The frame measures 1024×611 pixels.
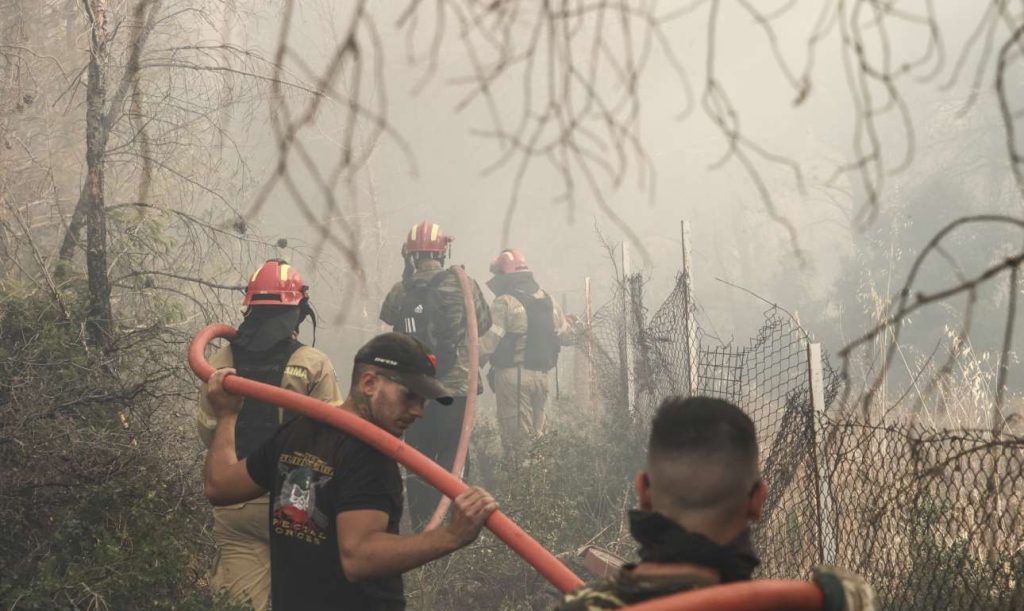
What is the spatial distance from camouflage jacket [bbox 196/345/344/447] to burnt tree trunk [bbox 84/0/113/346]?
2.43 m

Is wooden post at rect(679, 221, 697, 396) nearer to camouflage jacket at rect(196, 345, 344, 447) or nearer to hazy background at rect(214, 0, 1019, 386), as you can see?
camouflage jacket at rect(196, 345, 344, 447)

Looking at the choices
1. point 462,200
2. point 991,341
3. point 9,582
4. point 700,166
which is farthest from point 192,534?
point 462,200

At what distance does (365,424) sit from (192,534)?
104 inches

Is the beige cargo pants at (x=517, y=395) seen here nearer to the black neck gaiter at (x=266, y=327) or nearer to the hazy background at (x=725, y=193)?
the black neck gaiter at (x=266, y=327)

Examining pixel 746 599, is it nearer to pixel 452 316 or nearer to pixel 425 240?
pixel 452 316

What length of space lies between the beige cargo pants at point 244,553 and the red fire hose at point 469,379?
2.33 metres

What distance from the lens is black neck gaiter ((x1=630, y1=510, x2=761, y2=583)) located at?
167 cm

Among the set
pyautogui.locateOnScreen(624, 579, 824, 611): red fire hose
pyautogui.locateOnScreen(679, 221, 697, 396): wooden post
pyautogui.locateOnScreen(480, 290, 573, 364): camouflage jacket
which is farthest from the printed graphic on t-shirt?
pyautogui.locateOnScreen(480, 290, 573, 364): camouflage jacket

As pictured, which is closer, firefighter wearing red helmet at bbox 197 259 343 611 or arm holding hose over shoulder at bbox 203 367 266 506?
arm holding hose over shoulder at bbox 203 367 266 506

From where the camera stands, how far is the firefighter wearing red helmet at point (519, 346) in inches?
465

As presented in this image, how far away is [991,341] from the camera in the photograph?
22.1 meters

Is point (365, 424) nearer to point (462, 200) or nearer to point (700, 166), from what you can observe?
point (700, 166)

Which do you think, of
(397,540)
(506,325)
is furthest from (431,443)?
(397,540)

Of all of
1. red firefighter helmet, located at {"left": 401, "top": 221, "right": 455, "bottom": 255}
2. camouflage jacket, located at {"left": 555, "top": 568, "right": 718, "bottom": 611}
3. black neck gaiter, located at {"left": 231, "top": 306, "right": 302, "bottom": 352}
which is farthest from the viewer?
red firefighter helmet, located at {"left": 401, "top": 221, "right": 455, "bottom": 255}
